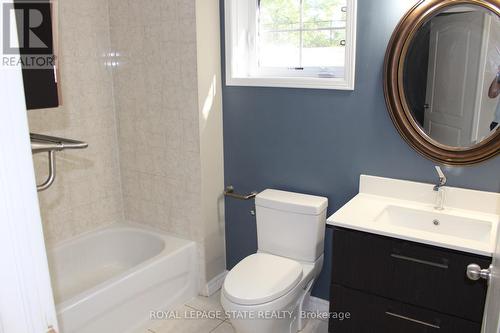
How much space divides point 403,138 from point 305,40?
851 millimetres

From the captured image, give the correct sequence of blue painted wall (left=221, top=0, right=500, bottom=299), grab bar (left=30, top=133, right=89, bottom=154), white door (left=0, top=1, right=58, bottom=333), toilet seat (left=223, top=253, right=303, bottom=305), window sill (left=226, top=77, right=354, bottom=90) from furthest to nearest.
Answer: window sill (left=226, top=77, right=354, bottom=90)
blue painted wall (left=221, top=0, right=500, bottom=299)
toilet seat (left=223, top=253, right=303, bottom=305)
grab bar (left=30, top=133, right=89, bottom=154)
white door (left=0, top=1, right=58, bottom=333)

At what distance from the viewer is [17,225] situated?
62 centimetres

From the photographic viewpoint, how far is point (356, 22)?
2234mm

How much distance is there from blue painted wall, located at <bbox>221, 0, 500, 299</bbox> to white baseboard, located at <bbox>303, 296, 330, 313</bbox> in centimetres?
4

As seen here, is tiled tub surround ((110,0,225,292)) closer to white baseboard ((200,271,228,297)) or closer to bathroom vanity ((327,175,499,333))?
white baseboard ((200,271,228,297))

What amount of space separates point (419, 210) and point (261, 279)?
2.80ft

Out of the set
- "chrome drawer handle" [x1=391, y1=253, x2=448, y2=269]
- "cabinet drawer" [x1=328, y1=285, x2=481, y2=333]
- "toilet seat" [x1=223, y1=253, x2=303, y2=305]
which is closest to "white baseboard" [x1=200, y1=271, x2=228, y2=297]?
"toilet seat" [x1=223, y1=253, x2=303, y2=305]

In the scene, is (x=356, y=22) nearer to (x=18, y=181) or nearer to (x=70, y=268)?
(x=18, y=181)

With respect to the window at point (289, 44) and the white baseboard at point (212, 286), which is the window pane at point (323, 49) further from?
the white baseboard at point (212, 286)

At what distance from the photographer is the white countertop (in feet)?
5.80

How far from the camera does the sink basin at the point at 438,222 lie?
1.96 meters

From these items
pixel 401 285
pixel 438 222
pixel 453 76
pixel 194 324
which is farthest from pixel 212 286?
pixel 453 76

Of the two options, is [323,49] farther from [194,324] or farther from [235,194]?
[194,324]

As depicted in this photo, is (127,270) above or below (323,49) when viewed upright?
below
